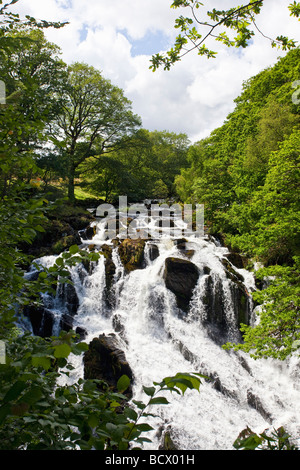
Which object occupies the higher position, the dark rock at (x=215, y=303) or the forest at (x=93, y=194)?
the forest at (x=93, y=194)

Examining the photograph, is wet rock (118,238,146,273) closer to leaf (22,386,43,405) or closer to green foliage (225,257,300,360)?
green foliage (225,257,300,360)

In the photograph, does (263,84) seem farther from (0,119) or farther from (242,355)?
(0,119)

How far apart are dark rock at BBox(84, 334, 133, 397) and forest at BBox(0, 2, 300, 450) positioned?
102 centimetres

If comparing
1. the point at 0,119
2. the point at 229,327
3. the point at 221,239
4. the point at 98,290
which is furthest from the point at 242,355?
the point at 0,119

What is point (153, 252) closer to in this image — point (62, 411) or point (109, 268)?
point (109, 268)

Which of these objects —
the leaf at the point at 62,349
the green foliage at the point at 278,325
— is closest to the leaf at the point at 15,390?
the leaf at the point at 62,349

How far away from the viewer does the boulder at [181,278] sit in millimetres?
12016

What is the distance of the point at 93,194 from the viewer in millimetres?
31703

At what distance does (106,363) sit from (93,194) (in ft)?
83.6

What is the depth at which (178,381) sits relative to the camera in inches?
42.3

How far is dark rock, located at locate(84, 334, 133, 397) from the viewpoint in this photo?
8359 millimetres

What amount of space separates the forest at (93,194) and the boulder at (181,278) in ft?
9.37

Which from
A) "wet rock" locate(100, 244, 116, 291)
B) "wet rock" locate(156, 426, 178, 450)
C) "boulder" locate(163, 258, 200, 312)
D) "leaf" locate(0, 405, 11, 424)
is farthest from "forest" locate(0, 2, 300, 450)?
"boulder" locate(163, 258, 200, 312)

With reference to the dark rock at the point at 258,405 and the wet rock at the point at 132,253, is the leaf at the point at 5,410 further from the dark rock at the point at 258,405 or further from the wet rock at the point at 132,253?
the wet rock at the point at 132,253
